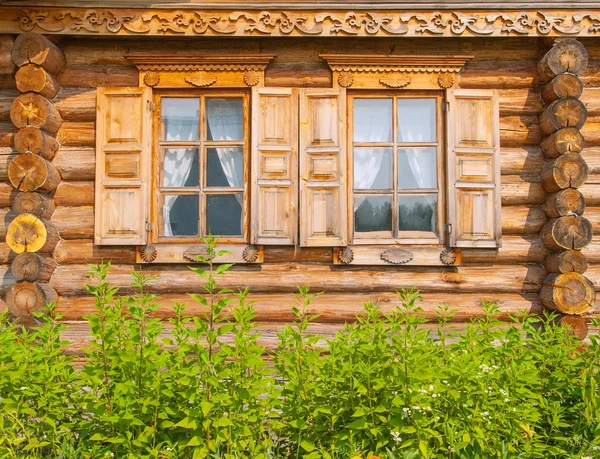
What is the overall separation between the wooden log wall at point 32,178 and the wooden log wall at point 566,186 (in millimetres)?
4626

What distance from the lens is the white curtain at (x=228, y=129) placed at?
5.76 meters

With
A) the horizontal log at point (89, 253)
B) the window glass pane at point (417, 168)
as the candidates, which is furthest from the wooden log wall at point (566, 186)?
the horizontal log at point (89, 253)

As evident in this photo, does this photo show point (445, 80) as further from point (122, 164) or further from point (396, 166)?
point (122, 164)

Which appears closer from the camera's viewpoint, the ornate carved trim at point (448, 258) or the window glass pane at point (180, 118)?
the ornate carved trim at point (448, 258)

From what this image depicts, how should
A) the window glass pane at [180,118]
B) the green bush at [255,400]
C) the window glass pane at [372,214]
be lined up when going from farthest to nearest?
the window glass pane at [180,118], the window glass pane at [372,214], the green bush at [255,400]

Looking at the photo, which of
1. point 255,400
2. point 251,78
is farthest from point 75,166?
point 255,400

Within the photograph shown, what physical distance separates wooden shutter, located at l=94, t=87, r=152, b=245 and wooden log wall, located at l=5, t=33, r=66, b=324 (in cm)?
44

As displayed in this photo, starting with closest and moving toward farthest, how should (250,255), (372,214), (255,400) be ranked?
(255,400) → (250,255) → (372,214)

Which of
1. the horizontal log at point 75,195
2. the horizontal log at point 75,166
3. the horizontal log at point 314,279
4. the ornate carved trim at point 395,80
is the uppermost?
the ornate carved trim at point 395,80

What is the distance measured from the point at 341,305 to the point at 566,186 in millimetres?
2346

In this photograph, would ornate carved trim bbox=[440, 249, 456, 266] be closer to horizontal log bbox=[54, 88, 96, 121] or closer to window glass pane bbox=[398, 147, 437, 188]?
window glass pane bbox=[398, 147, 437, 188]

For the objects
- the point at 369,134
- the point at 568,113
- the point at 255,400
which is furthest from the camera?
the point at 369,134

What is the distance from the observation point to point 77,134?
570 centimetres

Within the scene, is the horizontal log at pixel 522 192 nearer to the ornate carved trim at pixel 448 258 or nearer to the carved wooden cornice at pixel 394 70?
the ornate carved trim at pixel 448 258
